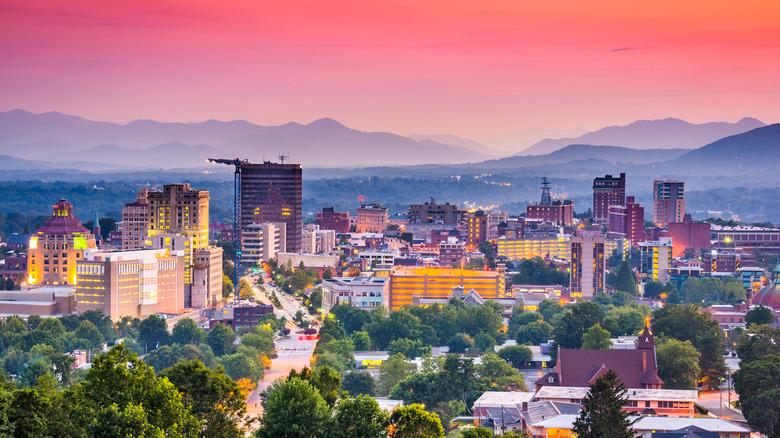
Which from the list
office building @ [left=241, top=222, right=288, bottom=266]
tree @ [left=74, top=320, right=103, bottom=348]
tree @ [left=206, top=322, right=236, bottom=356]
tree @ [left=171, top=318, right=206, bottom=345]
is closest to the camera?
tree @ [left=206, top=322, right=236, bottom=356]

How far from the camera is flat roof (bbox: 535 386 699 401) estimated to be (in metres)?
50.5

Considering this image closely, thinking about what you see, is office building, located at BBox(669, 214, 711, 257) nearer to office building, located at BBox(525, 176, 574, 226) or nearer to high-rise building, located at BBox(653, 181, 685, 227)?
office building, located at BBox(525, 176, 574, 226)

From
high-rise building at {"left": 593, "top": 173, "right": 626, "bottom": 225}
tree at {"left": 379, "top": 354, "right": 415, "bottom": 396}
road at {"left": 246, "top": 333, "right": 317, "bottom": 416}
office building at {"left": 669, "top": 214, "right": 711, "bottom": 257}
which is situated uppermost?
high-rise building at {"left": 593, "top": 173, "right": 626, "bottom": 225}

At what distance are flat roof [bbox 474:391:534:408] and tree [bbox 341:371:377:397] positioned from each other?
670cm

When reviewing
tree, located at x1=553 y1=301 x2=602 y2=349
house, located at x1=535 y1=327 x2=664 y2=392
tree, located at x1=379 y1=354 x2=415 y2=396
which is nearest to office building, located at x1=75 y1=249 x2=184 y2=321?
tree, located at x1=379 y1=354 x2=415 y2=396

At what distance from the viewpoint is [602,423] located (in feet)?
125

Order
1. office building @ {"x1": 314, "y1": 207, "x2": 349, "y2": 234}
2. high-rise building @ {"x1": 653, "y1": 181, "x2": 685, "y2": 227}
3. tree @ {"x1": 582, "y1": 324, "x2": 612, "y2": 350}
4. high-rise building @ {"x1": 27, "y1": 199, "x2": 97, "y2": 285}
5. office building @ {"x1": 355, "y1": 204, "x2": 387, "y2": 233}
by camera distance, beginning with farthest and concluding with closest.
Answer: office building @ {"x1": 355, "y1": 204, "x2": 387, "y2": 233} → high-rise building @ {"x1": 653, "y1": 181, "x2": 685, "y2": 227} → office building @ {"x1": 314, "y1": 207, "x2": 349, "y2": 234} → high-rise building @ {"x1": 27, "y1": 199, "x2": 97, "y2": 285} → tree @ {"x1": 582, "y1": 324, "x2": 612, "y2": 350}

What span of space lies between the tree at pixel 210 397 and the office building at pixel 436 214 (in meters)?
142

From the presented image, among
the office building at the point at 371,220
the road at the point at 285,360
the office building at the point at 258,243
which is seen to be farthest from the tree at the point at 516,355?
the office building at the point at 371,220

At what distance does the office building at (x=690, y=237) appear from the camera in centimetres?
14788

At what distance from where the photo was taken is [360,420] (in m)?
34.6

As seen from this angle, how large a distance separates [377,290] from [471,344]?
16.0m

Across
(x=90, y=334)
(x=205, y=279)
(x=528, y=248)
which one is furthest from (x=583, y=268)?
(x=90, y=334)

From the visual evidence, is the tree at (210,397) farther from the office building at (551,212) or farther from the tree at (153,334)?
the office building at (551,212)
